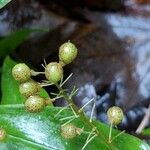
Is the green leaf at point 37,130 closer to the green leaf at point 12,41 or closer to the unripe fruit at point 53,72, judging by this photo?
the unripe fruit at point 53,72

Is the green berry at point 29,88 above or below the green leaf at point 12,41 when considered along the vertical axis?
above

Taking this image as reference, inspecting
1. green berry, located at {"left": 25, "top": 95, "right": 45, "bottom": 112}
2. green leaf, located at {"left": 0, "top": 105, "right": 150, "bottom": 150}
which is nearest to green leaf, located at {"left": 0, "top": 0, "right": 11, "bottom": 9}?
green leaf, located at {"left": 0, "top": 105, "right": 150, "bottom": 150}

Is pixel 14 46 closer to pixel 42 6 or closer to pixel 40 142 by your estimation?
pixel 42 6

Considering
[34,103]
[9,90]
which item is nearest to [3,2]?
[9,90]

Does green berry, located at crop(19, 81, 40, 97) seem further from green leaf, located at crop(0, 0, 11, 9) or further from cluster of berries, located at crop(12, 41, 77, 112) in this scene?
green leaf, located at crop(0, 0, 11, 9)

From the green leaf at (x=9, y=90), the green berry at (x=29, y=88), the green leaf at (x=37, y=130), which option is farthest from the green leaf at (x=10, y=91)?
the green berry at (x=29, y=88)

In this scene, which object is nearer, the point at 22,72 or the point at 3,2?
the point at 22,72

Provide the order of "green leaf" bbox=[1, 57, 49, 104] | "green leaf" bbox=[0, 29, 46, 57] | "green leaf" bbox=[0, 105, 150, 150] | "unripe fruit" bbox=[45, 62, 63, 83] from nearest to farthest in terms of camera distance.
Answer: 1. "unripe fruit" bbox=[45, 62, 63, 83]
2. "green leaf" bbox=[0, 105, 150, 150]
3. "green leaf" bbox=[1, 57, 49, 104]
4. "green leaf" bbox=[0, 29, 46, 57]

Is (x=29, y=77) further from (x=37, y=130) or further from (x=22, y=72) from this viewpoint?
(x=37, y=130)
